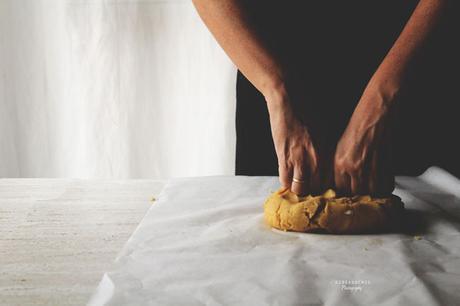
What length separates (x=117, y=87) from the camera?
76.7 inches

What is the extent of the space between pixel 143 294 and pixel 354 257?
0.34m

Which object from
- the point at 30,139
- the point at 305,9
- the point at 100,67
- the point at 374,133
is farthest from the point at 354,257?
the point at 30,139

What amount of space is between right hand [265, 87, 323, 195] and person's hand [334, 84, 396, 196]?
0.05 meters

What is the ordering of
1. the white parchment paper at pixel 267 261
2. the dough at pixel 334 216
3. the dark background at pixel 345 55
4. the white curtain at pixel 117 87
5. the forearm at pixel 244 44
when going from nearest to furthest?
the white parchment paper at pixel 267 261, the dough at pixel 334 216, the forearm at pixel 244 44, the dark background at pixel 345 55, the white curtain at pixel 117 87

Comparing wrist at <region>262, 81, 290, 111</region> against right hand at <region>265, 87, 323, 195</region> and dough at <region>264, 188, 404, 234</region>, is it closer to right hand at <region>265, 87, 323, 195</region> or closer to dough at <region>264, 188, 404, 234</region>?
right hand at <region>265, 87, 323, 195</region>

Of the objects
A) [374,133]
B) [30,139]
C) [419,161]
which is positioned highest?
[374,133]

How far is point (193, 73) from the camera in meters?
1.95

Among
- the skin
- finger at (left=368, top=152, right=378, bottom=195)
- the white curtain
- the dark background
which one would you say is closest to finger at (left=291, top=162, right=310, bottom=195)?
the skin

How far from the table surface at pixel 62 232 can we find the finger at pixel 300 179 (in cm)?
31

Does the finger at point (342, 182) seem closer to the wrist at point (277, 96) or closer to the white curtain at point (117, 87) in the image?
the wrist at point (277, 96)

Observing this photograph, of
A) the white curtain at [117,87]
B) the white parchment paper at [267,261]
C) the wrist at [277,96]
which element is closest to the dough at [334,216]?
the white parchment paper at [267,261]

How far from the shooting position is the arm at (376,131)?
3.30 feet

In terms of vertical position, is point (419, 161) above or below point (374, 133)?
below

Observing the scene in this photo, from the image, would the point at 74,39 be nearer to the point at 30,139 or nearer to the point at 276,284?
the point at 30,139
